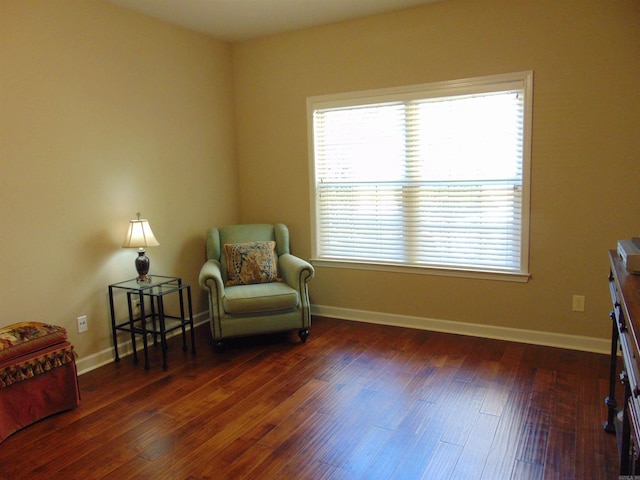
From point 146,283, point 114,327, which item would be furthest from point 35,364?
point 146,283

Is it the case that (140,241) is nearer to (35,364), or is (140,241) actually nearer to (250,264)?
(250,264)

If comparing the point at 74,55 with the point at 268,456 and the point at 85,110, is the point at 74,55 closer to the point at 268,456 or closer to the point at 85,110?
the point at 85,110

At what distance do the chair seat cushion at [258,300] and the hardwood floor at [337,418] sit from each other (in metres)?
0.34

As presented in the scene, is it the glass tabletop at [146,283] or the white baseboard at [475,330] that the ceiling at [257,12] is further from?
the white baseboard at [475,330]

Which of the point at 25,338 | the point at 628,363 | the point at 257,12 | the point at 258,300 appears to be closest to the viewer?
the point at 628,363

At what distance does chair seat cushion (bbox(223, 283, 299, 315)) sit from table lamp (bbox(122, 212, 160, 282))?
0.63 metres

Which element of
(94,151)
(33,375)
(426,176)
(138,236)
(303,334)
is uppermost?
(94,151)

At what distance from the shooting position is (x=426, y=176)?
397 centimetres

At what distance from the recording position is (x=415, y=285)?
412cm

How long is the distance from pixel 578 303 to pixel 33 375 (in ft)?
11.7

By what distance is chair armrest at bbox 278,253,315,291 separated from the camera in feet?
12.6

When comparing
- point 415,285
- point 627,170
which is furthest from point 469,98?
point 415,285

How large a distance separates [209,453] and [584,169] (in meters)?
3.02

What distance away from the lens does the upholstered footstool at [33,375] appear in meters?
2.54
